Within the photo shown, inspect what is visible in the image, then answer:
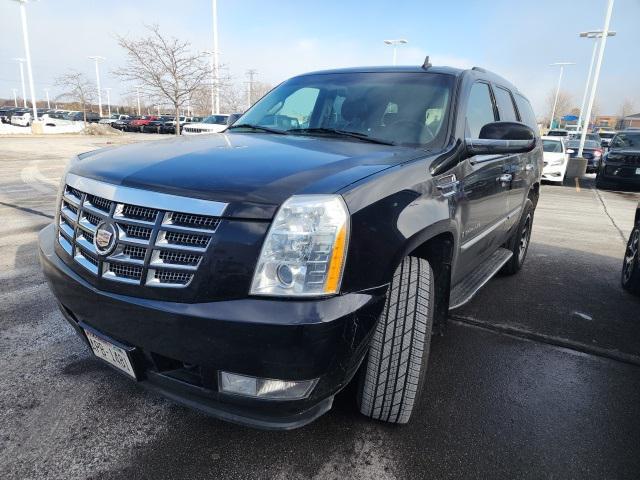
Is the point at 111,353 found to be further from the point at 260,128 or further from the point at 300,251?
the point at 260,128

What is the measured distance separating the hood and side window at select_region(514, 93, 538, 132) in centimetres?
271

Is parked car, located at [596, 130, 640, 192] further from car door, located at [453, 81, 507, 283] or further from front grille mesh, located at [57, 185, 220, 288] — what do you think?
front grille mesh, located at [57, 185, 220, 288]

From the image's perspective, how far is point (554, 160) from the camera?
48.4 ft

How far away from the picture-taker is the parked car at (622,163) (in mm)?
13625

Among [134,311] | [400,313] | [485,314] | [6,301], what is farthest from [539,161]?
[6,301]

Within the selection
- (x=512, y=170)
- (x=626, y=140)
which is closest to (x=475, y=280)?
(x=512, y=170)

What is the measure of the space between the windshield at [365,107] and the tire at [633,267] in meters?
2.86

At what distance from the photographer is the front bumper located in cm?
163

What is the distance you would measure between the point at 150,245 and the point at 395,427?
59.0 inches

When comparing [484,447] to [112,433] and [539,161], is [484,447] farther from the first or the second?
[539,161]

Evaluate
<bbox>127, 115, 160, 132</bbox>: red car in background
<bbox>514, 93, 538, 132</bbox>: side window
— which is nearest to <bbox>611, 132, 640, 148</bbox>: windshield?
<bbox>514, 93, 538, 132</bbox>: side window

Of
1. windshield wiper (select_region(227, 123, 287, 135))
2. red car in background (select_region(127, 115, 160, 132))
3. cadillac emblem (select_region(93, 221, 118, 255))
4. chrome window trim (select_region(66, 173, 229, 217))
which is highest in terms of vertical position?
windshield wiper (select_region(227, 123, 287, 135))

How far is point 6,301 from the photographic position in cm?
361

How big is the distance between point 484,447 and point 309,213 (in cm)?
147
